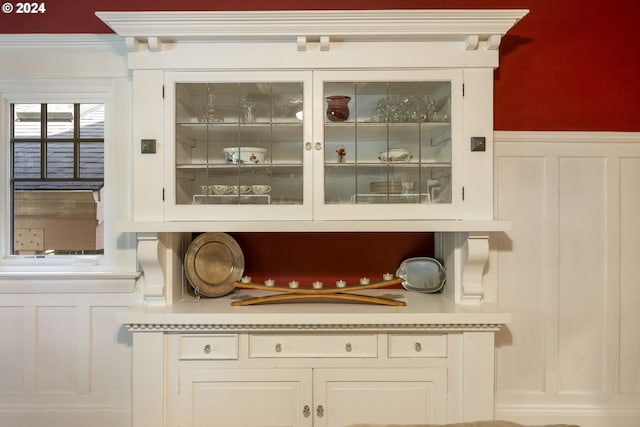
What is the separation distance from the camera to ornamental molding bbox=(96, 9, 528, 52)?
194 centimetres

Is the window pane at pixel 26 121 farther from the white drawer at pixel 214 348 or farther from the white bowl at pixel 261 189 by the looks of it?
the white drawer at pixel 214 348

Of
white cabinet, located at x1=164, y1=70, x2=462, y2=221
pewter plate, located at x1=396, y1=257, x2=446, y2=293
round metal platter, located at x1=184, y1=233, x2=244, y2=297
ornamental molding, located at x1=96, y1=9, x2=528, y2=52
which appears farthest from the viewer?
pewter plate, located at x1=396, y1=257, x2=446, y2=293

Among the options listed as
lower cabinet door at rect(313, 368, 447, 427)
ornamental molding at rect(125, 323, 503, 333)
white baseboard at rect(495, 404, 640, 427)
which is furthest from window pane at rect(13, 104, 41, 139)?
white baseboard at rect(495, 404, 640, 427)

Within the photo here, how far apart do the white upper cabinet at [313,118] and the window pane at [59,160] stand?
0.63 meters

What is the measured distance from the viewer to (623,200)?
7.59ft

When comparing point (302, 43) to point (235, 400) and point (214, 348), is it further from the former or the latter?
point (235, 400)

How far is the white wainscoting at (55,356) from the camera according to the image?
2.30 m

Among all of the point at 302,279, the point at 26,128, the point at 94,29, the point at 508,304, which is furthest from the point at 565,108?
the point at 26,128

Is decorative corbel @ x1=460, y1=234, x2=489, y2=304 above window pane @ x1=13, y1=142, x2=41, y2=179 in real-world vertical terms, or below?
below

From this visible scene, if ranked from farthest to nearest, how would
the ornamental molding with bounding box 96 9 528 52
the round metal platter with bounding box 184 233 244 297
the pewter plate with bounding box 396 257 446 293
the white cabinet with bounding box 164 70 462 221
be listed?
the pewter plate with bounding box 396 257 446 293 → the round metal platter with bounding box 184 233 244 297 → the white cabinet with bounding box 164 70 462 221 → the ornamental molding with bounding box 96 9 528 52

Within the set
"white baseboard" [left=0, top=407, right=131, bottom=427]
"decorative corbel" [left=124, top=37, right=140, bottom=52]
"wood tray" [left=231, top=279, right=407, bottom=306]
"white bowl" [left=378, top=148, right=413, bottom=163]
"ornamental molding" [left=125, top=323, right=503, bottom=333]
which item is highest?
"decorative corbel" [left=124, top=37, right=140, bottom=52]

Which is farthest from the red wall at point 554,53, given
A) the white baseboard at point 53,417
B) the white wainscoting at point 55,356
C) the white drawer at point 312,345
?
the white baseboard at point 53,417

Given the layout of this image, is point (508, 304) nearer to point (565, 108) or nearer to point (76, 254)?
point (565, 108)

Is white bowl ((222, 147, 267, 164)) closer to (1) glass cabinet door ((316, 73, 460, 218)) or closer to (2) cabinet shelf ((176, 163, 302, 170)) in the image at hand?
(2) cabinet shelf ((176, 163, 302, 170))
